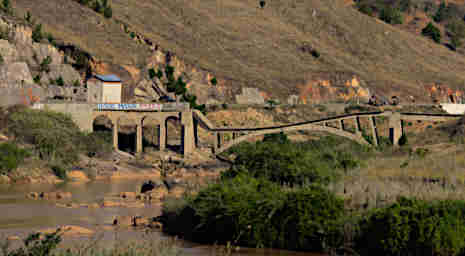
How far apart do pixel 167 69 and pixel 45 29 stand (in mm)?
16374

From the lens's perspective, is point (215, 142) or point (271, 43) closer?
point (215, 142)

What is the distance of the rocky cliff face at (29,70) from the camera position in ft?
282

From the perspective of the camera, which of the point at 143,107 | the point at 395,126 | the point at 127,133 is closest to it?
the point at 395,126

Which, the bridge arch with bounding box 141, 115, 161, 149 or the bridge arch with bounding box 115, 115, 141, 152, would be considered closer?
the bridge arch with bounding box 141, 115, 161, 149

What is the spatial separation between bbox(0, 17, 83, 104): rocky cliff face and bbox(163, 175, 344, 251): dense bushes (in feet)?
161

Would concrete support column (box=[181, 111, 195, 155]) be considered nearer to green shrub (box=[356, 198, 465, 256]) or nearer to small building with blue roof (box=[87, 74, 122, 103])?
small building with blue roof (box=[87, 74, 122, 103])

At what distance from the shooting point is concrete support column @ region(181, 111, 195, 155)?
89.4 metres

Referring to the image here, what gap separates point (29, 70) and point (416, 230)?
68.2 meters

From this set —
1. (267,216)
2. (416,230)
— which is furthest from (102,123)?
(416,230)

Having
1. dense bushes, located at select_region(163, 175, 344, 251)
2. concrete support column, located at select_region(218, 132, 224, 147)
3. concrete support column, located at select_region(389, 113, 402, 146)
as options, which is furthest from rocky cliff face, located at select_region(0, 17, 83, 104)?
dense bushes, located at select_region(163, 175, 344, 251)

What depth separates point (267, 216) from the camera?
122ft

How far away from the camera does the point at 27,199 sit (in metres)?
55.3

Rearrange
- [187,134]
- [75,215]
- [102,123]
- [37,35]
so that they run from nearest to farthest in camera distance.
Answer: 1. [75,215]
2. [187,134]
3. [102,123]
4. [37,35]

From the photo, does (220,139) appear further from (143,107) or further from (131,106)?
(131,106)
